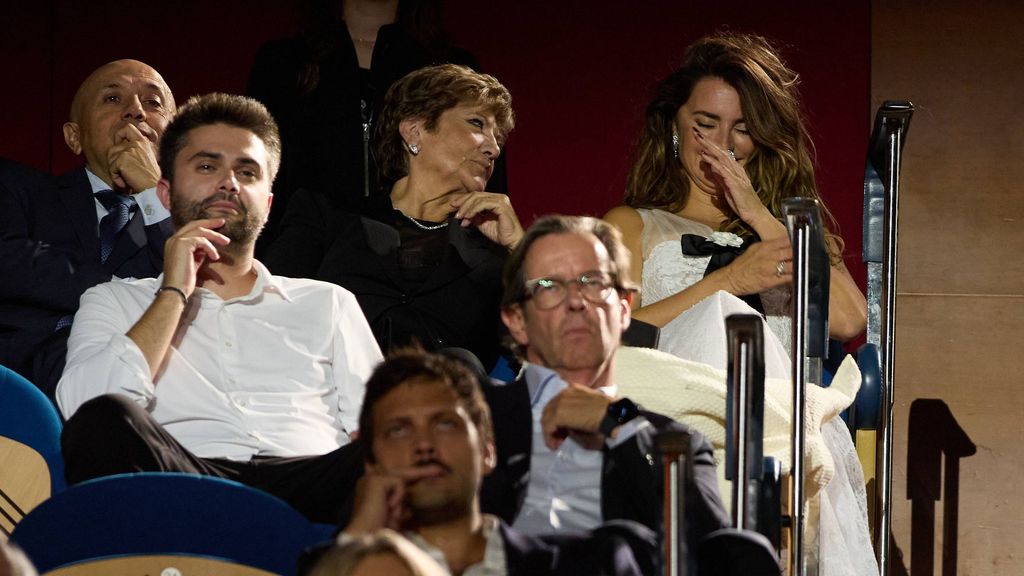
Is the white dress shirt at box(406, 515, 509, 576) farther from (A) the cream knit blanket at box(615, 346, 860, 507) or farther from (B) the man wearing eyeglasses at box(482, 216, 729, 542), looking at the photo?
(A) the cream knit blanket at box(615, 346, 860, 507)

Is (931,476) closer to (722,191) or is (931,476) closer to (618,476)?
(722,191)

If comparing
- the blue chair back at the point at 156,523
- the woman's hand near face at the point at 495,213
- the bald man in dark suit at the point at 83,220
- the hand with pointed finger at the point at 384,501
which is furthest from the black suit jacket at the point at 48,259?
the hand with pointed finger at the point at 384,501

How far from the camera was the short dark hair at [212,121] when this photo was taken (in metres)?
3.08

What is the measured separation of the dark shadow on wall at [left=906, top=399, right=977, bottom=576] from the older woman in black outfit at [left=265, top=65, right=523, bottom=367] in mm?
1623

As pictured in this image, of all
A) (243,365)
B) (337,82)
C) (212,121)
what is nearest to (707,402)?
→ (243,365)

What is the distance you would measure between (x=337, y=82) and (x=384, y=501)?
2.11m

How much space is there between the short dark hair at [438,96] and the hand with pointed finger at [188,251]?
0.85 m

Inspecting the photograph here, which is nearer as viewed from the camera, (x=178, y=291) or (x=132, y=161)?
(x=178, y=291)

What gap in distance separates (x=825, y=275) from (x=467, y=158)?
989mm

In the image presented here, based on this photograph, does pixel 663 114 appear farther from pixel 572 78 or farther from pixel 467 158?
pixel 572 78

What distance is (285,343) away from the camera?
3016 millimetres

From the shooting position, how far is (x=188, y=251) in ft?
9.48

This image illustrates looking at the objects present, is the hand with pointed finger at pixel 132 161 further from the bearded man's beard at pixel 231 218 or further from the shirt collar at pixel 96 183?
the bearded man's beard at pixel 231 218

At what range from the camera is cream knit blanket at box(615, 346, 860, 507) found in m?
2.81
